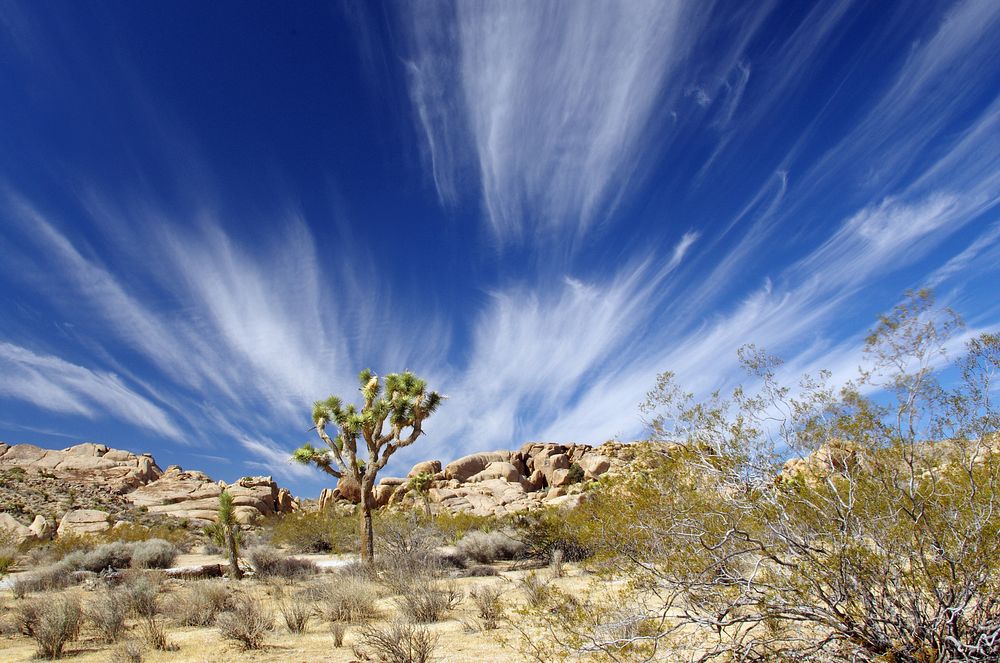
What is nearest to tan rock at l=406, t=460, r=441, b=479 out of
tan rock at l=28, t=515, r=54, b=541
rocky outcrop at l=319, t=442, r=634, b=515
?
rocky outcrop at l=319, t=442, r=634, b=515

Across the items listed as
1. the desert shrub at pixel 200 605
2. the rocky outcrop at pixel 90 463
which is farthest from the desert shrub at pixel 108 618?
the rocky outcrop at pixel 90 463

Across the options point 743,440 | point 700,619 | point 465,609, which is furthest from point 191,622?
point 743,440

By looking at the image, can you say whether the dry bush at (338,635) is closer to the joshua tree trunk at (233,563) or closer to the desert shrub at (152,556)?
the joshua tree trunk at (233,563)

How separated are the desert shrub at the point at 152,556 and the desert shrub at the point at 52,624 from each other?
875cm

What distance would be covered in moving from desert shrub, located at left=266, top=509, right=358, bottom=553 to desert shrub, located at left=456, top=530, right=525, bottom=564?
7.29 meters

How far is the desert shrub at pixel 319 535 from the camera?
25.2m

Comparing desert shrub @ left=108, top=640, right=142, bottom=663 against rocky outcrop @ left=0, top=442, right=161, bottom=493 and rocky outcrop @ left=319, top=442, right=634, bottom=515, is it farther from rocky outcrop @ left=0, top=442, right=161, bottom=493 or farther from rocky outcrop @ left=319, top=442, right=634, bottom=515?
rocky outcrop @ left=0, top=442, right=161, bottom=493

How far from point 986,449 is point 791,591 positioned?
2560mm

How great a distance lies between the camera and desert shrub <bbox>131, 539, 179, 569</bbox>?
18.7m

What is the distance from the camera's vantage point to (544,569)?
1794cm

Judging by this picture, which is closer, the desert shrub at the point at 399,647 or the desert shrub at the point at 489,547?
the desert shrub at the point at 399,647

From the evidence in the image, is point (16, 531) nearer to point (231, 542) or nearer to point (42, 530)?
point (42, 530)

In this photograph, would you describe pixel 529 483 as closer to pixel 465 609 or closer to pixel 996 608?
pixel 465 609

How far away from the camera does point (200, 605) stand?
1109 centimetres
